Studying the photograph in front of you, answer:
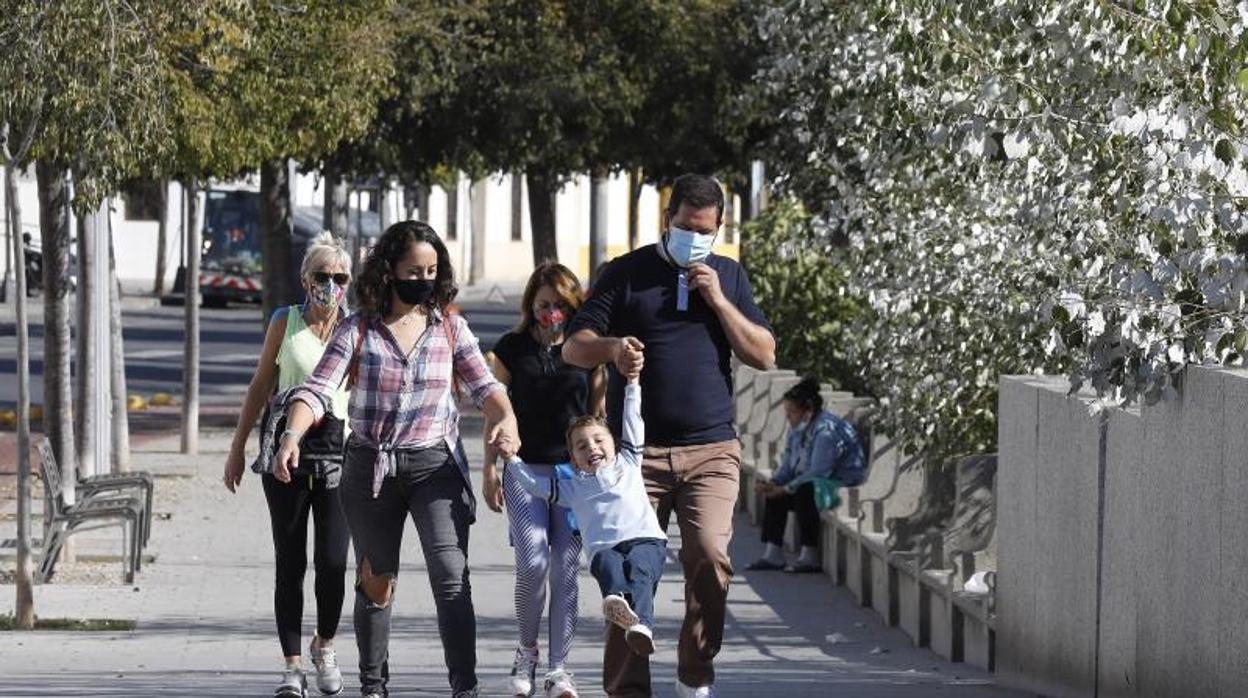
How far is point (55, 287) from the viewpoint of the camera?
16.2 meters

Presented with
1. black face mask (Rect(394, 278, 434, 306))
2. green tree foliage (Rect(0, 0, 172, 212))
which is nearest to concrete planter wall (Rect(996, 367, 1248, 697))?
black face mask (Rect(394, 278, 434, 306))

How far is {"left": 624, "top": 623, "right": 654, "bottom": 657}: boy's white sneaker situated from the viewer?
26.2 ft

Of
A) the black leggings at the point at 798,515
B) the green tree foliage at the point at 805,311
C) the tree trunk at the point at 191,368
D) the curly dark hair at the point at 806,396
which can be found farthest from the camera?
the tree trunk at the point at 191,368

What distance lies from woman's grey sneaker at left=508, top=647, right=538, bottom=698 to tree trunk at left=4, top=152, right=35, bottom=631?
3.06 meters

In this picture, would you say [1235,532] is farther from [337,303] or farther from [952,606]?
[952,606]

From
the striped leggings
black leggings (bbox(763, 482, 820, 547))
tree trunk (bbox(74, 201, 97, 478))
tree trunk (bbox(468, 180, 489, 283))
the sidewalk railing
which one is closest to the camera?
the striped leggings

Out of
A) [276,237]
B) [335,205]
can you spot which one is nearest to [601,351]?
[276,237]

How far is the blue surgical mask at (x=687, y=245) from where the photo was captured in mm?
8039

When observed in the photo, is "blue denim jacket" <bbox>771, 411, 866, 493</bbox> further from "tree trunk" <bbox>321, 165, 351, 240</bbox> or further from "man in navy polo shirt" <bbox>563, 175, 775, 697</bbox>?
"tree trunk" <bbox>321, 165, 351, 240</bbox>

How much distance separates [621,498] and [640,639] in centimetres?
45

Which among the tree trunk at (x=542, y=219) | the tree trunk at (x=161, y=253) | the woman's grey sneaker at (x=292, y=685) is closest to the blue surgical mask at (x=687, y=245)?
the woman's grey sneaker at (x=292, y=685)

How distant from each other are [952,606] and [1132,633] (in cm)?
325

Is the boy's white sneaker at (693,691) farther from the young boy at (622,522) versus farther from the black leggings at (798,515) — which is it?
the black leggings at (798,515)

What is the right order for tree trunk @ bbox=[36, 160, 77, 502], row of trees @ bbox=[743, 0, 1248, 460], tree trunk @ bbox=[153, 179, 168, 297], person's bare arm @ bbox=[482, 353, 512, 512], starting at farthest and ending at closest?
tree trunk @ bbox=[153, 179, 168, 297], tree trunk @ bbox=[36, 160, 77, 502], person's bare arm @ bbox=[482, 353, 512, 512], row of trees @ bbox=[743, 0, 1248, 460]
